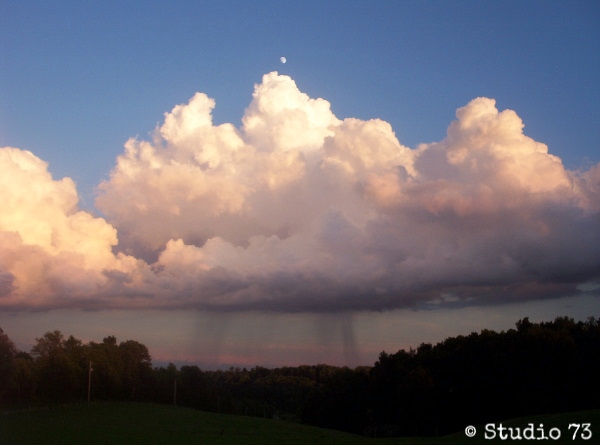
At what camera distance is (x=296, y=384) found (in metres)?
115

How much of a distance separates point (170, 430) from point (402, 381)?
2869 centimetres

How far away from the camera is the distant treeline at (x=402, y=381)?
170 feet

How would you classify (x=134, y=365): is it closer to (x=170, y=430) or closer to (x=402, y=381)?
(x=402, y=381)

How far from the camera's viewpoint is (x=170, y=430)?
42.2 meters

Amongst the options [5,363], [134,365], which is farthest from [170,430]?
[134,365]

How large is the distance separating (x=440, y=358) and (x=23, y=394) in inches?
1687

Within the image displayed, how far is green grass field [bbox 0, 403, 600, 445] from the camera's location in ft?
104

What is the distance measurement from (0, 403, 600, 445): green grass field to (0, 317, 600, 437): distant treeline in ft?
18.3

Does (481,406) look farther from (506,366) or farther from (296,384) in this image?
(296,384)

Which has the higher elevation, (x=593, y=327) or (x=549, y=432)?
(x=593, y=327)

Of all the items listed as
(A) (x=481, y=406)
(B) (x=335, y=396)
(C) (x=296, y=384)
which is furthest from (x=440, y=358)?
(C) (x=296, y=384)

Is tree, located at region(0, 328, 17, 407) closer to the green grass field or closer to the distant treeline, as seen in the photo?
the distant treeline

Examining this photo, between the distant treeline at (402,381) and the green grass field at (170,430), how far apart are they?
18.3 feet

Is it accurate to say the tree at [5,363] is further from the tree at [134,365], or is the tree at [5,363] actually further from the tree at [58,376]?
the tree at [134,365]
